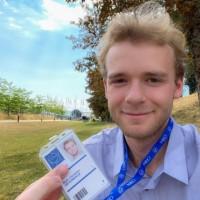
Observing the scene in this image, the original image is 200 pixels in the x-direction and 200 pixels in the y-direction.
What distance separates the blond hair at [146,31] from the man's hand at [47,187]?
0.65m

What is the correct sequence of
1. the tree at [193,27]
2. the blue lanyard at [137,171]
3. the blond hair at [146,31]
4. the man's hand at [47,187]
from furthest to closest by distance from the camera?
the tree at [193,27], the blond hair at [146,31], the blue lanyard at [137,171], the man's hand at [47,187]

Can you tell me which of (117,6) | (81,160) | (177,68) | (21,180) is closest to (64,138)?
(81,160)

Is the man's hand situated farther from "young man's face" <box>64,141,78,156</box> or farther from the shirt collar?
the shirt collar

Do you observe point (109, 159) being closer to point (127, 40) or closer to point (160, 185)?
point (160, 185)

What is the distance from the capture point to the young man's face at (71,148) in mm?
1998

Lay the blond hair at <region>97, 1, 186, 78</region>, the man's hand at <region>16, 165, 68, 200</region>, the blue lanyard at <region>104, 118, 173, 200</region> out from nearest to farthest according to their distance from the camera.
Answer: the man's hand at <region>16, 165, 68, 200</region>, the blue lanyard at <region>104, 118, 173, 200</region>, the blond hair at <region>97, 1, 186, 78</region>

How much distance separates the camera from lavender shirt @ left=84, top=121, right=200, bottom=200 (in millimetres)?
2043

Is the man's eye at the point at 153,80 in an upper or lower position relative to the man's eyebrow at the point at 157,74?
lower

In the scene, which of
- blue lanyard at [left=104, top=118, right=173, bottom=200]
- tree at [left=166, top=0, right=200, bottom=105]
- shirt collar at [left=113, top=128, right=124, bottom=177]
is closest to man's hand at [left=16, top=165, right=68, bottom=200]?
blue lanyard at [left=104, top=118, right=173, bottom=200]

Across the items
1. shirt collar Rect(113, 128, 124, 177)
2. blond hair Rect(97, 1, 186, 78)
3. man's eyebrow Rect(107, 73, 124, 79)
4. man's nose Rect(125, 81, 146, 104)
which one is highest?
blond hair Rect(97, 1, 186, 78)

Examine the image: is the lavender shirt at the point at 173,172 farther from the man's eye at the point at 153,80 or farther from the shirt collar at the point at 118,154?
the man's eye at the point at 153,80

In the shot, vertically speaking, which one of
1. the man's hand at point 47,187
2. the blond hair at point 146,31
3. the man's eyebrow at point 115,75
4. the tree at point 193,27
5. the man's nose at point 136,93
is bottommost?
the man's hand at point 47,187

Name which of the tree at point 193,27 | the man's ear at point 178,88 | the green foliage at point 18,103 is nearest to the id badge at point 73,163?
the man's ear at point 178,88

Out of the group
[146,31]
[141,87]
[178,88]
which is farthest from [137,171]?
[146,31]
